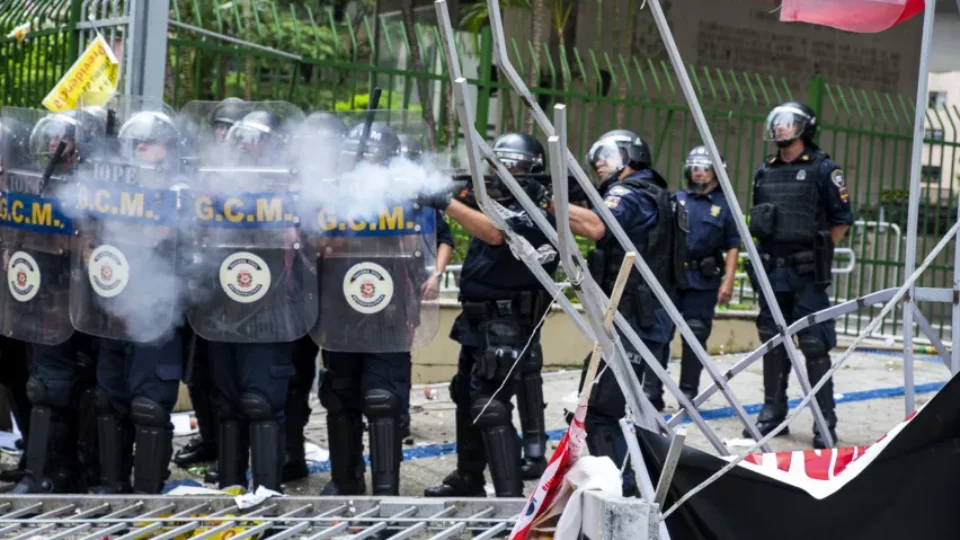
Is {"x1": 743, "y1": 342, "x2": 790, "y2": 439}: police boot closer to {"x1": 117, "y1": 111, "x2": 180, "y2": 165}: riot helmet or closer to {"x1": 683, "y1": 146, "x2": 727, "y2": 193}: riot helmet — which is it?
{"x1": 683, "y1": 146, "x2": 727, "y2": 193}: riot helmet

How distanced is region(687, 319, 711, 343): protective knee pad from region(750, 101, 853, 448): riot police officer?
1.87ft

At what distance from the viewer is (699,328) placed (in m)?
8.06

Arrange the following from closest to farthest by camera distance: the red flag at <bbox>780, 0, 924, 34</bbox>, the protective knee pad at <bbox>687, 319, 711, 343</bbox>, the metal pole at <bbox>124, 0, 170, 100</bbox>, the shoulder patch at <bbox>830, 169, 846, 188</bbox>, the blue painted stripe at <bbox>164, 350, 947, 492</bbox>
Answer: the red flag at <bbox>780, 0, 924, 34</bbox>, the metal pole at <bbox>124, 0, 170, 100</bbox>, the blue painted stripe at <bbox>164, 350, 947, 492</bbox>, the shoulder patch at <bbox>830, 169, 846, 188</bbox>, the protective knee pad at <bbox>687, 319, 711, 343</bbox>

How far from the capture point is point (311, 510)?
3.71 meters

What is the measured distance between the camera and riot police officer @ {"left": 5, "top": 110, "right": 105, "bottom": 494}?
5.54 metres

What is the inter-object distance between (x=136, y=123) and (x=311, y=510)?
232 cm

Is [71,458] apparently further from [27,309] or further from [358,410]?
[358,410]

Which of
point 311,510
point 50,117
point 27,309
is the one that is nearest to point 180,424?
point 27,309

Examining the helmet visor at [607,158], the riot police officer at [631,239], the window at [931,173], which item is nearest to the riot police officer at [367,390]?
the riot police officer at [631,239]

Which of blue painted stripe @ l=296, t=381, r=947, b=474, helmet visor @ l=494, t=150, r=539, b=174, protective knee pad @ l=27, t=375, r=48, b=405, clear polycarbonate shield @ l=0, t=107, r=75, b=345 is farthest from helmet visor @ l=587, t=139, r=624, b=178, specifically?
protective knee pad @ l=27, t=375, r=48, b=405

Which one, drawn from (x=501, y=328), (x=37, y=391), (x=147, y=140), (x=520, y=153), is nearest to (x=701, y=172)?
(x=520, y=153)

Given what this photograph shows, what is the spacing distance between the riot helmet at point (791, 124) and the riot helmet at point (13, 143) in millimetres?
4132

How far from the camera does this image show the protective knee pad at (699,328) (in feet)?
26.4

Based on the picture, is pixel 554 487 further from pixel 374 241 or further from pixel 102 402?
pixel 102 402
